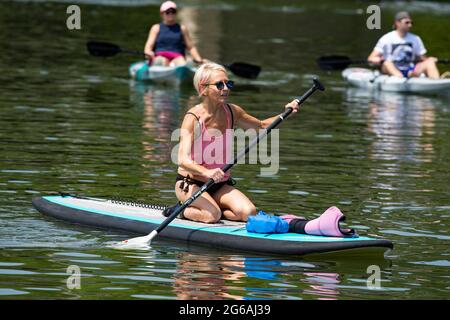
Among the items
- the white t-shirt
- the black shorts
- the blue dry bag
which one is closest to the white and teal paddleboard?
the blue dry bag

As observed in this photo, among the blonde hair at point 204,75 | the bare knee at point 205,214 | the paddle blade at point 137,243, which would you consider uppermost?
the blonde hair at point 204,75

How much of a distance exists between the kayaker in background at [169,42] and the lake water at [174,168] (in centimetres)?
66

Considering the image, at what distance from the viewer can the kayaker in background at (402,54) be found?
Result: 26.0 metres

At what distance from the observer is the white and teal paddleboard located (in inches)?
454

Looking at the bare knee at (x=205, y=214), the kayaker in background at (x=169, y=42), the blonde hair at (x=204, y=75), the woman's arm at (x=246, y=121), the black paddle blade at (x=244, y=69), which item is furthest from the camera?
the black paddle blade at (x=244, y=69)

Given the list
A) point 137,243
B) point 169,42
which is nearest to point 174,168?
point 137,243

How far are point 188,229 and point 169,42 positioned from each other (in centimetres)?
1446

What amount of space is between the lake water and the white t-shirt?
2.72 ft

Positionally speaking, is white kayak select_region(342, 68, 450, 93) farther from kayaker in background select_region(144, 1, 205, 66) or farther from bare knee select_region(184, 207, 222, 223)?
bare knee select_region(184, 207, 222, 223)

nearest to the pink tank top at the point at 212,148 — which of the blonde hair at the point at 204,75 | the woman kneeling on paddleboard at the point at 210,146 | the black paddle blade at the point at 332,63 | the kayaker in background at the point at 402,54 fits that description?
the woman kneeling on paddleboard at the point at 210,146

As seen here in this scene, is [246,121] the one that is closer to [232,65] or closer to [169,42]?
[232,65]

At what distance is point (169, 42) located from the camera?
86.6 feet

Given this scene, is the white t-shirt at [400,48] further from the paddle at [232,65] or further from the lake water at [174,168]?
the paddle at [232,65]
